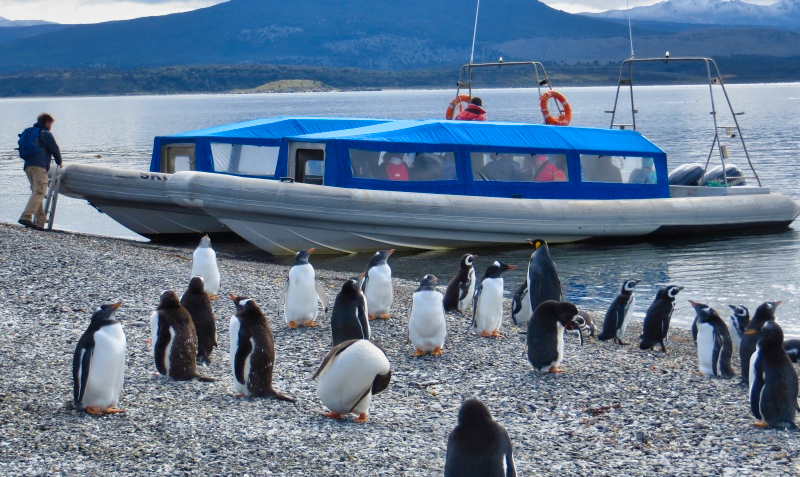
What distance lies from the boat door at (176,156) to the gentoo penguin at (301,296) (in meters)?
9.48

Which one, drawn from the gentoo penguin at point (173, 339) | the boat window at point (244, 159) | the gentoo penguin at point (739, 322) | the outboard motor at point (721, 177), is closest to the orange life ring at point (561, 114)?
the outboard motor at point (721, 177)

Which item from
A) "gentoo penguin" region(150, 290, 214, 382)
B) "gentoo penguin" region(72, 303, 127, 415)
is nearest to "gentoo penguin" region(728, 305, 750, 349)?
"gentoo penguin" region(150, 290, 214, 382)

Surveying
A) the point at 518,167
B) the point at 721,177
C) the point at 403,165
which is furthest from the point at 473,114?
the point at 721,177

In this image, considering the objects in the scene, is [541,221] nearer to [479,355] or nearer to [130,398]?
[479,355]

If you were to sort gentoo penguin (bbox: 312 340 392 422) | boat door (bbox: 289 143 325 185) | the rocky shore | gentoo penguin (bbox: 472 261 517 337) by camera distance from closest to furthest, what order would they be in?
the rocky shore, gentoo penguin (bbox: 312 340 392 422), gentoo penguin (bbox: 472 261 517 337), boat door (bbox: 289 143 325 185)

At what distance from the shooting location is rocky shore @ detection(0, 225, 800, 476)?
234 inches

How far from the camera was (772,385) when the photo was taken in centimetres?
687

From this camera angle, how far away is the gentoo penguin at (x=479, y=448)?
4906 mm

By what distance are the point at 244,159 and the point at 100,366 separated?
11625 mm

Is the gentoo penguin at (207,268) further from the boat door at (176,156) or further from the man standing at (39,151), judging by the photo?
the boat door at (176,156)

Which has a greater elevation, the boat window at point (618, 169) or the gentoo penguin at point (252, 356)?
the boat window at point (618, 169)

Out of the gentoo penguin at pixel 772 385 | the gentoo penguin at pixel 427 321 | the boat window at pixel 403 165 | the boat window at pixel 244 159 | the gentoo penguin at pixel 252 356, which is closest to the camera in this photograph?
the gentoo penguin at pixel 772 385

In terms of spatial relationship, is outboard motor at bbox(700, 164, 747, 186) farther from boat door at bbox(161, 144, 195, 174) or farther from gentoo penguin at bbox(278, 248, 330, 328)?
gentoo penguin at bbox(278, 248, 330, 328)

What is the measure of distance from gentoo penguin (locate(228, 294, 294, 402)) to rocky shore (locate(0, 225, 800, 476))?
133 millimetres
